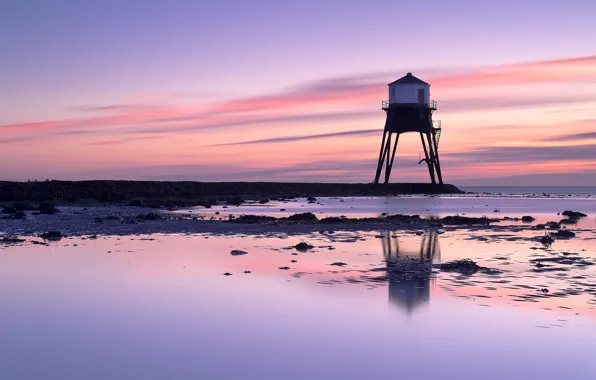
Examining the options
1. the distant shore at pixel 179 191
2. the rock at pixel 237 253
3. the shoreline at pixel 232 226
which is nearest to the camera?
the rock at pixel 237 253

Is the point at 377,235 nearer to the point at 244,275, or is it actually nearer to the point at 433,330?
the point at 244,275

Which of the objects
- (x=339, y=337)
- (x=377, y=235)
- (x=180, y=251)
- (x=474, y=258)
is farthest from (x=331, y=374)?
(x=377, y=235)

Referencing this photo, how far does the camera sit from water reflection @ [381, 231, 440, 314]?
14.1 m

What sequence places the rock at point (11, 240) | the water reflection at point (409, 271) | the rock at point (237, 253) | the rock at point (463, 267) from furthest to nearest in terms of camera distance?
1. the rock at point (11, 240)
2. the rock at point (237, 253)
3. the rock at point (463, 267)
4. the water reflection at point (409, 271)

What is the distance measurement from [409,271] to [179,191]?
6421 centimetres

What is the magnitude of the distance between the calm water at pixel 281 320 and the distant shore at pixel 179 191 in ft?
130

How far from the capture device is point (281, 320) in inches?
488

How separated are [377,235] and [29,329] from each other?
19.7 meters

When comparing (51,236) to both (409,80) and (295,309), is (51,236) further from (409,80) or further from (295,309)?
(409,80)

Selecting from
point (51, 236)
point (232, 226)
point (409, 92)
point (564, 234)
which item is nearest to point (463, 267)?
point (564, 234)

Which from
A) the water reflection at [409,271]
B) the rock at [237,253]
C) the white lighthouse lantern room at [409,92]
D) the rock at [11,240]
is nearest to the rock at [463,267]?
the water reflection at [409,271]

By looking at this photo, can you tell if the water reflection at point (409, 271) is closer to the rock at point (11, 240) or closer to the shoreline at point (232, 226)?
the shoreline at point (232, 226)

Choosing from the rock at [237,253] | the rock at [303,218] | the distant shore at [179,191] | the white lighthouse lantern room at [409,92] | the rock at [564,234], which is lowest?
the rock at [237,253]

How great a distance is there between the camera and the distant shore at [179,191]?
60750 mm
